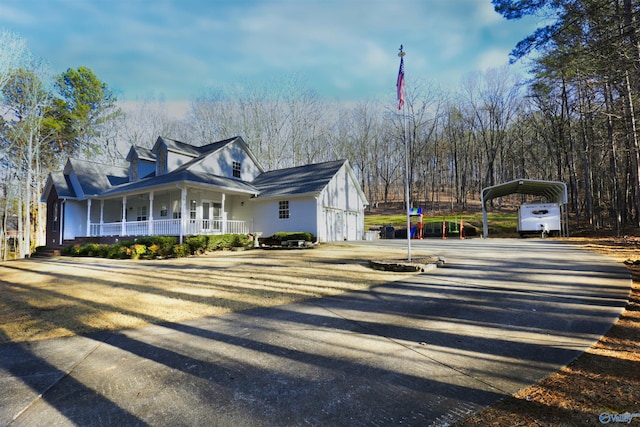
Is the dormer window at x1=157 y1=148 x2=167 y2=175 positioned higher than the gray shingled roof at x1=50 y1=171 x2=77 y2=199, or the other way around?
the dormer window at x1=157 y1=148 x2=167 y2=175

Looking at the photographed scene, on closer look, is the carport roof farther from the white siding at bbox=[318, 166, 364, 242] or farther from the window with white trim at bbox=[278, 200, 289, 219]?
the window with white trim at bbox=[278, 200, 289, 219]

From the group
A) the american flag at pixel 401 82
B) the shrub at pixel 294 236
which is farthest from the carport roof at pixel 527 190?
the american flag at pixel 401 82

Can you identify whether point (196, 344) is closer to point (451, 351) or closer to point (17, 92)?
point (451, 351)

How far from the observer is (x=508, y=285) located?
6641 mm

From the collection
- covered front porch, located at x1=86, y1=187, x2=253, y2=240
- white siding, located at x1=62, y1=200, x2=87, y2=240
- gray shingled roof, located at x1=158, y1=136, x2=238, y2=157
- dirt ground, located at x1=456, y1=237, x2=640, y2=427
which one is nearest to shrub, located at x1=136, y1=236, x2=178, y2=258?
covered front porch, located at x1=86, y1=187, x2=253, y2=240

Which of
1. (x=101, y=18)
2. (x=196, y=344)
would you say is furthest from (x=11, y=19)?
(x=196, y=344)

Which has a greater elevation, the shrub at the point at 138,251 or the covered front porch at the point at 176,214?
the covered front porch at the point at 176,214

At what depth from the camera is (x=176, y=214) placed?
19031 millimetres

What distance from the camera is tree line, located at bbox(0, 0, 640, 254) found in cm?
2212

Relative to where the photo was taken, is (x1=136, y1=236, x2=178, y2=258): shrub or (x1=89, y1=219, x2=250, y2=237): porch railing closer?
(x1=136, y1=236, x2=178, y2=258): shrub

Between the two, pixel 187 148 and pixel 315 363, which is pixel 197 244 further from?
pixel 315 363

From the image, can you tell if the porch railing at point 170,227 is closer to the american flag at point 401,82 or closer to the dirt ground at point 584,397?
the american flag at point 401,82

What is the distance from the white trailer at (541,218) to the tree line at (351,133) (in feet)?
9.57

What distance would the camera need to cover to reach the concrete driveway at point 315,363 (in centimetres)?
238
